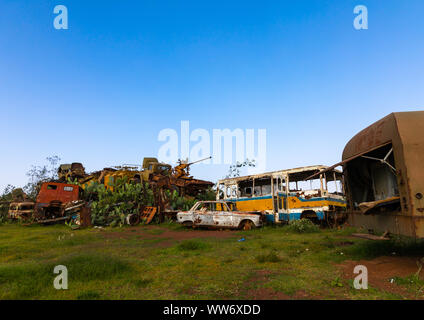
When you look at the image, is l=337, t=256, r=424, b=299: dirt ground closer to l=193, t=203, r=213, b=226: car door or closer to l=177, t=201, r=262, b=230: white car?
l=177, t=201, r=262, b=230: white car

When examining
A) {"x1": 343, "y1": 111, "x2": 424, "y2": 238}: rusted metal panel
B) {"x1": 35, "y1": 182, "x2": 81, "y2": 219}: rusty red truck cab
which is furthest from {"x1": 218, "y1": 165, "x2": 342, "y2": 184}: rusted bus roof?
{"x1": 35, "y1": 182, "x2": 81, "y2": 219}: rusty red truck cab

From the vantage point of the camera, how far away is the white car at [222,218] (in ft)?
39.7

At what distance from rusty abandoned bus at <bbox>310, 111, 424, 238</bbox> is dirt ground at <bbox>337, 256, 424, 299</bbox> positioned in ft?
2.37

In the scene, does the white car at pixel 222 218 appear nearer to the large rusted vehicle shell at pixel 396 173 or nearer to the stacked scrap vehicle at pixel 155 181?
the stacked scrap vehicle at pixel 155 181

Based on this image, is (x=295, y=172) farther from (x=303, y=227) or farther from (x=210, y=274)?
(x=210, y=274)

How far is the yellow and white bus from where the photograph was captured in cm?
1176

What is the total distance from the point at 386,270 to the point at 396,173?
1.88 metres

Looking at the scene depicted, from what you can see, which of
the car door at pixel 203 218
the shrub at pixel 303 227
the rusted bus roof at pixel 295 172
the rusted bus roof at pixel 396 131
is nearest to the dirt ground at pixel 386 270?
the rusted bus roof at pixel 396 131

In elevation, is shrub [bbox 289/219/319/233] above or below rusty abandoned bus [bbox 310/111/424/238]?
below

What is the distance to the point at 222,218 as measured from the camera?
12.3 metres

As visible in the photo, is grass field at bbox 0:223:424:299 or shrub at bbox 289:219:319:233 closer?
grass field at bbox 0:223:424:299

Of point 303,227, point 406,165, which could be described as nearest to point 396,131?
point 406,165

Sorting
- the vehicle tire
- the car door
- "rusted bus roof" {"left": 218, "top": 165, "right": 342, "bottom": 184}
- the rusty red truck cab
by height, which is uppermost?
"rusted bus roof" {"left": 218, "top": 165, "right": 342, "bottom": 184}
